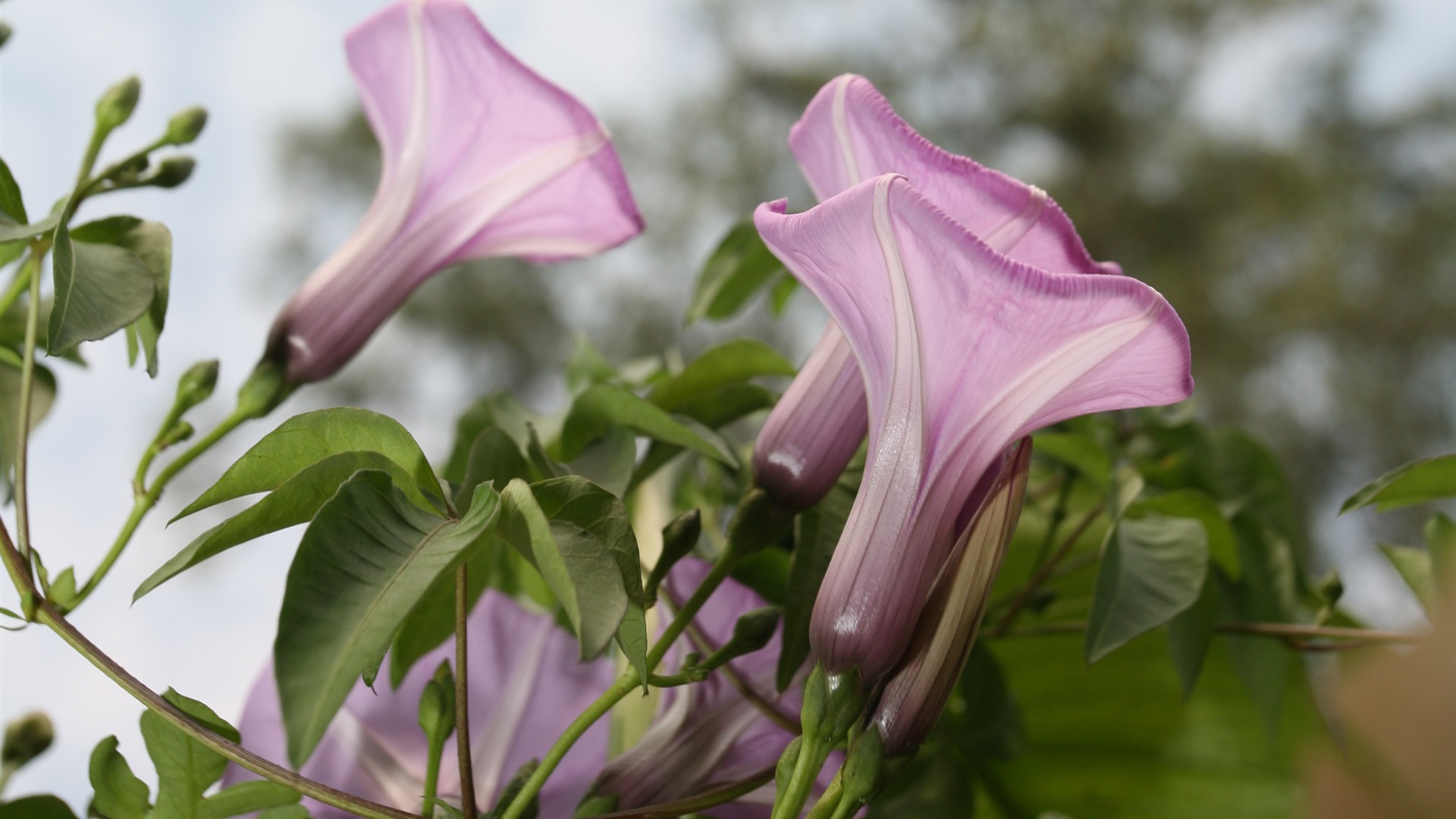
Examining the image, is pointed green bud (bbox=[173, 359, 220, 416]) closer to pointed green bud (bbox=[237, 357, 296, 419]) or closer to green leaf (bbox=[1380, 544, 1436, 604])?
pointed green bud (bbox=[237, 357, 296, 419])

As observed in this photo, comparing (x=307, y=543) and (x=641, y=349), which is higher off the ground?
(x=307, y=543)

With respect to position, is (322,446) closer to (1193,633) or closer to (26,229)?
(26,229)

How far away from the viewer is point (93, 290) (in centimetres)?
18

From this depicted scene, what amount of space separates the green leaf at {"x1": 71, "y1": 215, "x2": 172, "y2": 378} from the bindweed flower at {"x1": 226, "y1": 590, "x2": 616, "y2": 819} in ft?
0.23

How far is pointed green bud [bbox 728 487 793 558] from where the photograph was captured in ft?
0.60

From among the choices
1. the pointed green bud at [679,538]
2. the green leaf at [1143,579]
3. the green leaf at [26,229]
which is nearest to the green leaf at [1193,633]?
the green leaf at [1143,579]

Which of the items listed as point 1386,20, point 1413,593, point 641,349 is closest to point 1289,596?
point 1413,593

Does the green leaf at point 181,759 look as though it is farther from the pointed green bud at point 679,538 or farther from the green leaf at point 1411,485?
the green leaf at point 1411,485

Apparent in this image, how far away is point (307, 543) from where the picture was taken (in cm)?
12

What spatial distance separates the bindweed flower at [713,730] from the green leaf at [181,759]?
61mm

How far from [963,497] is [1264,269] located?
3.26 metres

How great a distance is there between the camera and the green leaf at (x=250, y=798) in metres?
0.15

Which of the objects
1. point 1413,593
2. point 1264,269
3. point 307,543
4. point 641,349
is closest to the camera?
point 307,543

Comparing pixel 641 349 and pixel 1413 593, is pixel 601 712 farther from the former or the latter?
pixel 641 349
